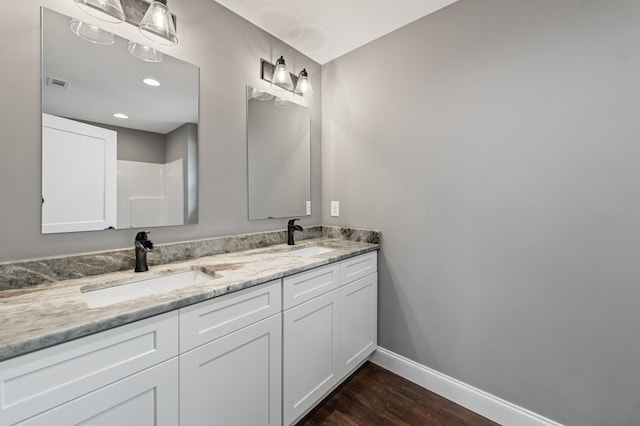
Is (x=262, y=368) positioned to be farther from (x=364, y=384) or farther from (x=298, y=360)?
(x=364, y=384)

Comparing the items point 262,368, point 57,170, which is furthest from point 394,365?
point 57,170

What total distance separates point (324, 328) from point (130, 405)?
0.93 meters

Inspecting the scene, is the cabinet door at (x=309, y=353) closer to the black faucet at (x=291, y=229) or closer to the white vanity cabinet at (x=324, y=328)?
the white vanity cabinet at (x=324, y=328)

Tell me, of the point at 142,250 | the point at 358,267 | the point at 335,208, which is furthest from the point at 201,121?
the point at 358,267

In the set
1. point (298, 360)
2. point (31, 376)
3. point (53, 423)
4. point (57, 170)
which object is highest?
point (57, 170)

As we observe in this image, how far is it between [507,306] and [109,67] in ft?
7.83

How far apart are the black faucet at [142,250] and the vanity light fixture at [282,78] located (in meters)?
1.32

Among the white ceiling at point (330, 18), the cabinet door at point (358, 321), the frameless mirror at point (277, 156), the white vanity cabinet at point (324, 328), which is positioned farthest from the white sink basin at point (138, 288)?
the white ceiling at point (330, 18)

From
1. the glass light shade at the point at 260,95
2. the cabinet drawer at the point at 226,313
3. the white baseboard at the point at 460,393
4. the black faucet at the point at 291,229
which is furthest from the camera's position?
the black faucet at the point at 291,229

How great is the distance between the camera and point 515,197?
4.78ft

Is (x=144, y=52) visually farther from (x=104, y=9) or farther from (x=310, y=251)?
(x=310, y=251)

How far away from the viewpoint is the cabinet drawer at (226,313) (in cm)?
96

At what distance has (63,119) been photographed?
3.79 feet

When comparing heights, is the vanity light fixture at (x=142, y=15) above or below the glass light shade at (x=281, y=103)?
above
